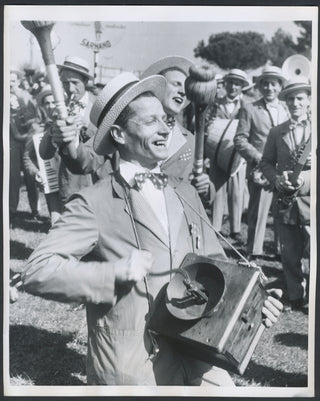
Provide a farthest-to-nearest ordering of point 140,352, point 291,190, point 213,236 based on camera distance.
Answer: point 291,190 < point 213,236 < point 140,352

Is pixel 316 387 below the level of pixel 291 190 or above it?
below

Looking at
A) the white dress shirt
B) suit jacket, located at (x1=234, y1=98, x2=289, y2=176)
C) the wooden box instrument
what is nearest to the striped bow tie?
suit jacket, located at (x1=234, y1=98, x2=289, y2=176)

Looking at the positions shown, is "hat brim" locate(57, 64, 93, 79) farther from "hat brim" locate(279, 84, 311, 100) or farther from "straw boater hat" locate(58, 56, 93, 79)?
"hat brim" locate(279, 84, 311, 100)

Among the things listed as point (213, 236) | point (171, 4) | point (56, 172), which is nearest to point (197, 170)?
point (213, 236)

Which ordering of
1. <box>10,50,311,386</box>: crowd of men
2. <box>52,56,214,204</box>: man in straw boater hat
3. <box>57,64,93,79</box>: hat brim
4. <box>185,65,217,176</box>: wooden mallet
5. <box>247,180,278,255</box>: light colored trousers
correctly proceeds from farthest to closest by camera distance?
<box>247,180,278,255</box>: light colored trousers, <box>57,64,93,79</box>: hat brim, <box>52,56,214,204</box>: man in straw boater hat, <box>185,65,217,176</box>: wooden mallet, <box>10,50,311,386</box>: crowd of men

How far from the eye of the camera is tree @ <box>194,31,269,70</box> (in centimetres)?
442

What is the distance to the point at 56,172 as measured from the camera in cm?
529

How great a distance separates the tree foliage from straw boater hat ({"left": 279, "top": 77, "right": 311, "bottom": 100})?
16 centimetres

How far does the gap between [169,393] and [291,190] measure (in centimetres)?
163

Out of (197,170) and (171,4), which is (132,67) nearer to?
(171,4)

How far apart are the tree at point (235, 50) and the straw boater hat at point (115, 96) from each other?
3.14 feet

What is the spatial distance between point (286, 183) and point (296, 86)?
0.68 meters

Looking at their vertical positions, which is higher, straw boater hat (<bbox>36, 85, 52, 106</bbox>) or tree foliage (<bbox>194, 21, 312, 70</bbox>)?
tree foliage (<bbox>194, 21, 312, 70</bbox>)

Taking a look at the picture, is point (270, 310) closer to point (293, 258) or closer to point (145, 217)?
point (145, 217)
